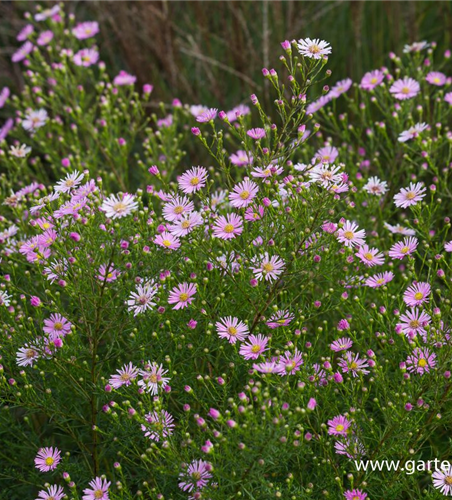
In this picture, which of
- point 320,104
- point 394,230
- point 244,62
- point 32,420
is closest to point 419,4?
point 244,62

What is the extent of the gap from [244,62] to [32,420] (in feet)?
8.45

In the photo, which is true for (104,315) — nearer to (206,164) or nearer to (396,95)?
(396,95)

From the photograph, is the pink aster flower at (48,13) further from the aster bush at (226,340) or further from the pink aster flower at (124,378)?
the pink aster flower at (124,378)

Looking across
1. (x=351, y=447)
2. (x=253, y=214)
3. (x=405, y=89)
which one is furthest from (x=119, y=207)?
(x=405, y=89)

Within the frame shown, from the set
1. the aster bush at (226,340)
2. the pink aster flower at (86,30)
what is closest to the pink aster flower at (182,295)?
the aster bush at (226,340)

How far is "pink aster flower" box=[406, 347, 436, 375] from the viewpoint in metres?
1.98

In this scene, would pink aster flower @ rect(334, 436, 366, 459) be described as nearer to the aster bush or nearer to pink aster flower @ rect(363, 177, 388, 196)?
the aster bush

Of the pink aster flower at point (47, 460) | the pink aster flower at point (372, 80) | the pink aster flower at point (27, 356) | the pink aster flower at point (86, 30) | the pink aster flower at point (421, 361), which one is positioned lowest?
the pink aster flower at point (47, 460)

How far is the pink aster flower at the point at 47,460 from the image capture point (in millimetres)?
2131

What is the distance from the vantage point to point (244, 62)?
164 inches

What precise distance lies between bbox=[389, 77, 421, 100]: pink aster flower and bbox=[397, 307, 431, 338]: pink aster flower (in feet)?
4.10

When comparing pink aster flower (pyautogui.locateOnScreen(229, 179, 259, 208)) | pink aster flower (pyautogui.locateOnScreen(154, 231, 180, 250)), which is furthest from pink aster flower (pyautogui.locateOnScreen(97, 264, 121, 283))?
pink aster flower (pyautogui.locateOnScreen(229, 179, 259, 208))

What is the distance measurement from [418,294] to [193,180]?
856mm

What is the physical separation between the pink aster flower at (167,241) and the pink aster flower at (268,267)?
0.28 meters
